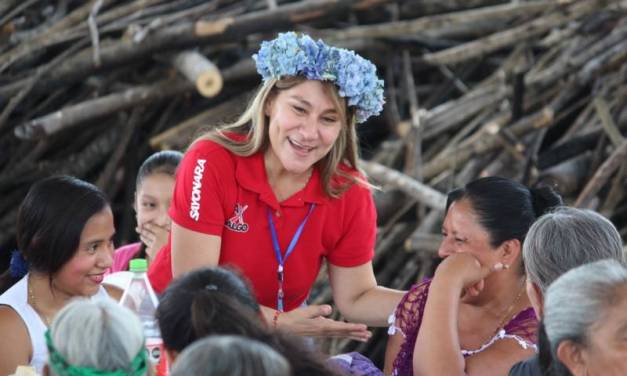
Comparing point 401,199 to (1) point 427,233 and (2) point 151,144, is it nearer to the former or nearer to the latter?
(1) point 427,233

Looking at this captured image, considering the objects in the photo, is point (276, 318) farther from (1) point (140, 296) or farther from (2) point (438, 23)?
(2) point (438, 23)

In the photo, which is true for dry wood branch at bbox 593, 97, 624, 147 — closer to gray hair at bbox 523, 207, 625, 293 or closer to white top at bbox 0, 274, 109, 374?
gray hair at bbox 523, 207, 625, 293

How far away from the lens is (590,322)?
258cm

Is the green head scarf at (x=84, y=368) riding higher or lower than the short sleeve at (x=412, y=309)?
higher

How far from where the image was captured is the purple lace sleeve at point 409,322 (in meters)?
3.70

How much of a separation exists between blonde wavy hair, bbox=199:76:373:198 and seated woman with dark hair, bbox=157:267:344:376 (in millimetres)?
1084

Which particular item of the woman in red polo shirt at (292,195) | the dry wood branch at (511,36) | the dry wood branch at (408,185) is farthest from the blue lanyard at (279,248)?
the dry wood branch at (511,36)

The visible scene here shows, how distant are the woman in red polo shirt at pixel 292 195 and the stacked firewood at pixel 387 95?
1761 mm

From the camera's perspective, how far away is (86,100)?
21.6 feet

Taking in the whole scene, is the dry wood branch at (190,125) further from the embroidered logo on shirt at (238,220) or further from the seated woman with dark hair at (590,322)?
the seated woman with dark hair at (590,322)

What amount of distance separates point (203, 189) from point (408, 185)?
2.41 meters

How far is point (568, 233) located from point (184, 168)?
4.39ft

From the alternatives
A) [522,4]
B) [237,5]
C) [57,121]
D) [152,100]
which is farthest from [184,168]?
[522,4]

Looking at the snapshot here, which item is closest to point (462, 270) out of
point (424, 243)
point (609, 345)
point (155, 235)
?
point (609, 345)
